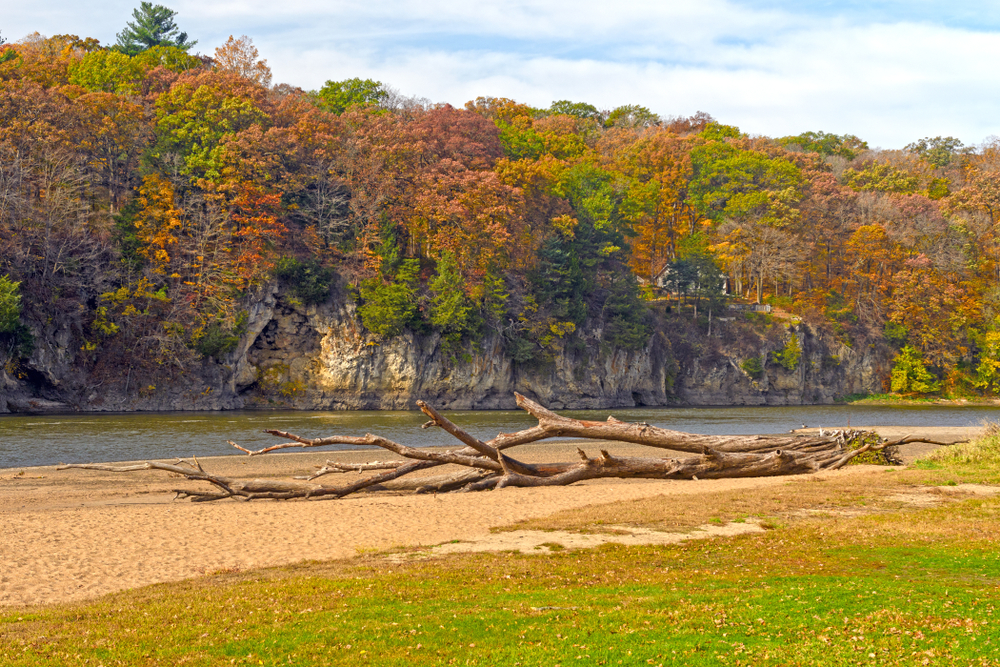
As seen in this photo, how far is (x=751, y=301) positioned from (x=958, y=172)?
144ft

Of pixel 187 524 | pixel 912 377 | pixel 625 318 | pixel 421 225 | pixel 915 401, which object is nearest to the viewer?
pixel 187 524

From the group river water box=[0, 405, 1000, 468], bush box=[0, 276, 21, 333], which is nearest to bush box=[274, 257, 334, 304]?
river water box=[0, 405, 1000, 468]

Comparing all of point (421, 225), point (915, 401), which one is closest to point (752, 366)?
point (915, 401)

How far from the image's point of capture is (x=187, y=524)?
18281mm

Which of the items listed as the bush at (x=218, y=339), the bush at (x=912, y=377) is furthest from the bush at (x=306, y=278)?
the bush at (x=912, y=377)

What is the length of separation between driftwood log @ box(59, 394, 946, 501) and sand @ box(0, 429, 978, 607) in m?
0.51

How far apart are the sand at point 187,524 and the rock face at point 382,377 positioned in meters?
29.0

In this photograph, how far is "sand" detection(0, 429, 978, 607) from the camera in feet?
45.4

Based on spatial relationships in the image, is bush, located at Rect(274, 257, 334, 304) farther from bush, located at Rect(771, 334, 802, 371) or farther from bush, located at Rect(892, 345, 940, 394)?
bush, located at Rect(892, 345, 940, 394)

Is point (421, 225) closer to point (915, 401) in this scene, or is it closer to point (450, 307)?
point (450, 307)

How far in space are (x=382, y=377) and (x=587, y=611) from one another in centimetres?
5519

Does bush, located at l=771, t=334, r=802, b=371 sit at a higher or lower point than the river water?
higher

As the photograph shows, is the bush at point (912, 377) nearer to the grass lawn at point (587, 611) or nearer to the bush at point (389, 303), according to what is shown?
the bush at point (389, 303)

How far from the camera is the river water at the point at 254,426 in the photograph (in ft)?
109
